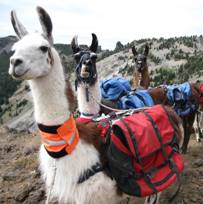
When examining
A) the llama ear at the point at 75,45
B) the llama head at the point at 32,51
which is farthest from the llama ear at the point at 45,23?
the llama ear at the point at 75,45

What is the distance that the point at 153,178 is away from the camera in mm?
3062

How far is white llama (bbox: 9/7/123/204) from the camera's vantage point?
7.97 ft

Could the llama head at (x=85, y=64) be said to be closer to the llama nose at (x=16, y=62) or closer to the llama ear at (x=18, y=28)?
the llama ear at (x=18, y=28)

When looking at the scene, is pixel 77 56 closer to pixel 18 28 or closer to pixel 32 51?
pixel 18 28

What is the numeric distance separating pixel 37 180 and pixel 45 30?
2.87 metres

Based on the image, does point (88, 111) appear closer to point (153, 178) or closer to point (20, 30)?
point (153, 178)

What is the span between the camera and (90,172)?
9.32 ft

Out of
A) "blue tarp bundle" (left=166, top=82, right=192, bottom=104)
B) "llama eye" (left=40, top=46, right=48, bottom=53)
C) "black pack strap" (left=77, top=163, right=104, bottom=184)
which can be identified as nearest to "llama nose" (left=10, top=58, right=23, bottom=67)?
"llama eye" (left=40, top=46, right=48, bottom=53)

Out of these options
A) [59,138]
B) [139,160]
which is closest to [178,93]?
[139,160]

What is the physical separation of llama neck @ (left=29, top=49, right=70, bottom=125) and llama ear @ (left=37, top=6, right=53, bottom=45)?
113 mm

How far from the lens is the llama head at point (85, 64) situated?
4570 mm

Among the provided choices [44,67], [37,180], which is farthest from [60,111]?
[37,180]

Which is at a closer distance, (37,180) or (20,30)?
(20,30)

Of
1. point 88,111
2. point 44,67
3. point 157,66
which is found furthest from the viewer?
point 157,66
